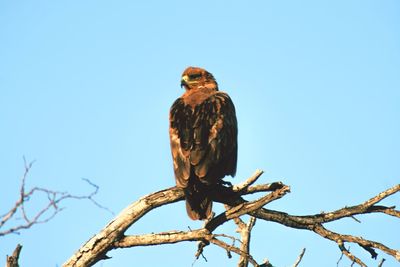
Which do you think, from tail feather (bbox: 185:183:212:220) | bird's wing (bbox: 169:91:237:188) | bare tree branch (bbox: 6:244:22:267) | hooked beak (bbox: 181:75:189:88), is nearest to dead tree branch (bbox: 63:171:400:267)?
tail feather (bbox: 185:183:212:220)

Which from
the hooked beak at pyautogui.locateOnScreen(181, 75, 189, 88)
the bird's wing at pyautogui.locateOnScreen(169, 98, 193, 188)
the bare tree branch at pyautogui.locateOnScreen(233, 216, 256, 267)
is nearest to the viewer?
the bare tree branch at pyautogui.locateOnScreen(233, 216, 256, 267)

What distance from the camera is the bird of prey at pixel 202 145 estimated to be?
22.8ft

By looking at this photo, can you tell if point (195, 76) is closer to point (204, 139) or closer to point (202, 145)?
point (204, 139)

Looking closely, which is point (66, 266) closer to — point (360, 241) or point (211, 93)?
point (360, 241)

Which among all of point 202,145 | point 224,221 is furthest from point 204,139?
point 224,221

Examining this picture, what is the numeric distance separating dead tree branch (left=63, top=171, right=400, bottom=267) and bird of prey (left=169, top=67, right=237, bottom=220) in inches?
14.1

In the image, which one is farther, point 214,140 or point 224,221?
point 214,140

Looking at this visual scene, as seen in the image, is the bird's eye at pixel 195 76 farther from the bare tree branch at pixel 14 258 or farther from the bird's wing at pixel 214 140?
the bare tree branch at pixel 14 258

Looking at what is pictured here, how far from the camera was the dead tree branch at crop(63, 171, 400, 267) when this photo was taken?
19.6ft

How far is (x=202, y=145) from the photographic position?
7254mm

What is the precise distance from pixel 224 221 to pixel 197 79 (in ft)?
12.6

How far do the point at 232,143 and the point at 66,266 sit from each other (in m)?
2.65

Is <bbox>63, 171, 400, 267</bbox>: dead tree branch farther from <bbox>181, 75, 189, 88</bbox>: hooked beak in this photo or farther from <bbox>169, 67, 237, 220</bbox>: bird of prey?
<bbox>181, 75, 189, 88</bbox>: hooked beak

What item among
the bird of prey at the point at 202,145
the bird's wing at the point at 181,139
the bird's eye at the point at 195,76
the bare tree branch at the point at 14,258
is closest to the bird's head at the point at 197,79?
the bird's eye at the point at 195,76
